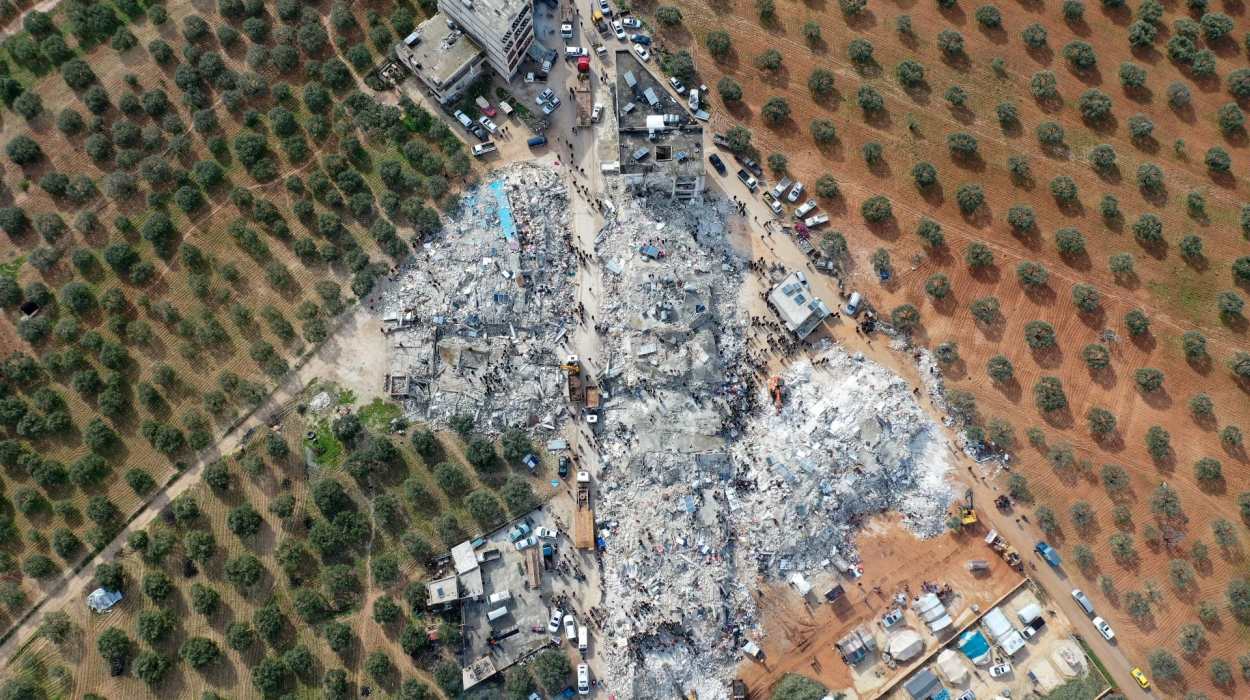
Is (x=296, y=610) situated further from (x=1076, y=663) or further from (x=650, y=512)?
(x=1076, y=663)

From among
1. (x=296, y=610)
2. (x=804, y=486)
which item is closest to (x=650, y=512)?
(x=804, y=486)

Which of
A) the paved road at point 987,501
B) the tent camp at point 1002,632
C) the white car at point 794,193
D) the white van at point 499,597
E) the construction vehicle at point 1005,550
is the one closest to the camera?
the white van at point 499,597

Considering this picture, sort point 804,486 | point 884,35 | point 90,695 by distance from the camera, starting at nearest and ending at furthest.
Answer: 1. point 90,695
2. point 804,486
3. point 884,35

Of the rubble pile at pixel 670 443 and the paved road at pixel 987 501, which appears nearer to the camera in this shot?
the rubble pile at pixel 670 443

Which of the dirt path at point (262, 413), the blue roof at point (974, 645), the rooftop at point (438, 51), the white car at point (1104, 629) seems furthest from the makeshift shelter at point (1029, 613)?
the rooftop at point (438, 51)

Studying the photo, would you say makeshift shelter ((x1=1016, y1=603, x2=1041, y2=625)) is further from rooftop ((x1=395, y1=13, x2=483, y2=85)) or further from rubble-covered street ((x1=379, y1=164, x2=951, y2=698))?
rooftop ((x1=395, y1=13, x2=483, y2=85))

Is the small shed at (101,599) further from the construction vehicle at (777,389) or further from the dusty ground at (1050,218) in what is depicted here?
the dusty ground at (1050,218)
